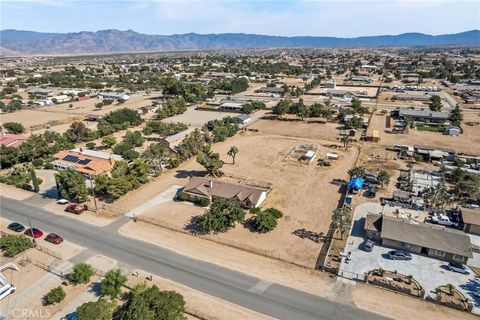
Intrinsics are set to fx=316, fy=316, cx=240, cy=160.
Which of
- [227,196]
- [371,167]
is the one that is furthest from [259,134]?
[227,196]

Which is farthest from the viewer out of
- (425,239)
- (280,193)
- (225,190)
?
(280,193)

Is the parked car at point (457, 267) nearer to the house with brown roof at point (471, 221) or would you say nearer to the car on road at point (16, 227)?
the house with brown roof at point (471, 221)

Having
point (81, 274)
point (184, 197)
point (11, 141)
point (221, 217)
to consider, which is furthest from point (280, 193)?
point (11, 141)

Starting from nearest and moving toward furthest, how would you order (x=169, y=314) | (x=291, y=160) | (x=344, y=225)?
(x=169, y=314) → (x=344, y=225) → (x=291, y=160)

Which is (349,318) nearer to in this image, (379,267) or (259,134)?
(379,267)

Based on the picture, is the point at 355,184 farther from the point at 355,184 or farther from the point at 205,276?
the point at 205,276

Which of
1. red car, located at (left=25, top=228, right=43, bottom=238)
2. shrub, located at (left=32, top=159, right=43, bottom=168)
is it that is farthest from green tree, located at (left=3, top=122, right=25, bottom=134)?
red car, located at (left=25, top=228, right=43, bottom=238)
